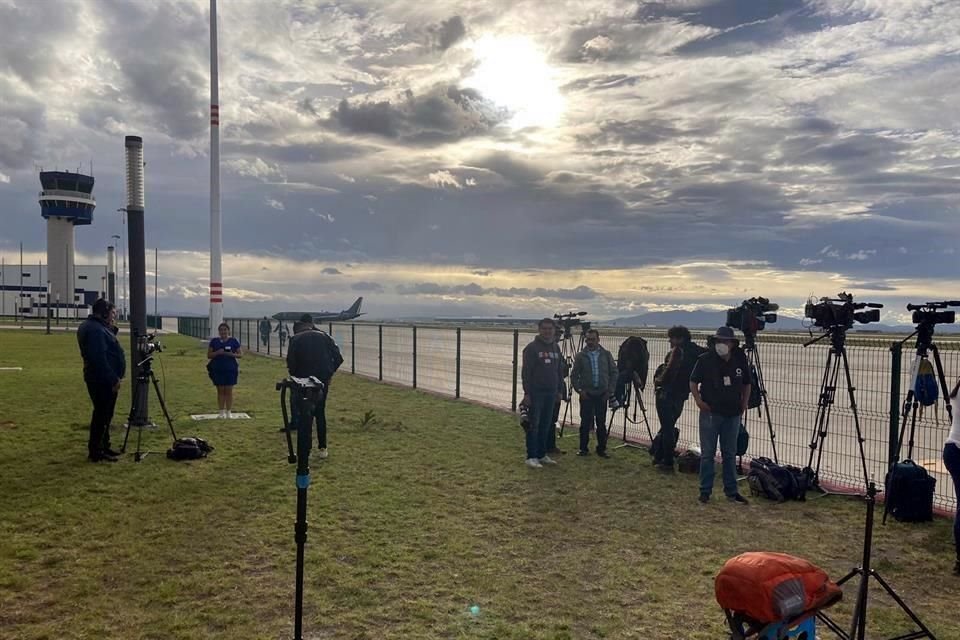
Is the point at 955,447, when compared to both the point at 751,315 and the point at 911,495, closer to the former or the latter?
the point at 911,495

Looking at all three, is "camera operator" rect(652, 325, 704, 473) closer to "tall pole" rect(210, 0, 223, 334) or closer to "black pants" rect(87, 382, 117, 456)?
"black pants" rect(87, 382, 117, 456)

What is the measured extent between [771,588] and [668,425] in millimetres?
5825

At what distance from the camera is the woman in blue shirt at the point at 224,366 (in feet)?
37.6

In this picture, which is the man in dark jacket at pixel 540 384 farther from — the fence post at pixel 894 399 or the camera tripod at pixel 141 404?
the camera tripod at pixel 141 404

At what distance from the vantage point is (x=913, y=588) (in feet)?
16.4

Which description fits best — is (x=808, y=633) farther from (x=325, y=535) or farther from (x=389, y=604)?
(x=325, y=535)

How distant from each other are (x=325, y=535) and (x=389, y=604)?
1.54 m

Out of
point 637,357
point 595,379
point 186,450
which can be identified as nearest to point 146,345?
point 186,450

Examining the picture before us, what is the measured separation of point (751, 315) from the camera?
26.2ft

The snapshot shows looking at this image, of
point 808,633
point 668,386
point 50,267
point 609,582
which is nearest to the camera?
point 808,633

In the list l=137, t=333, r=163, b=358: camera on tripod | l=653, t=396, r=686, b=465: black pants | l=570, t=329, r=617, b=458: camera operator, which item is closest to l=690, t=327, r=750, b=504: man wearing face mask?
l=653, t=396, r=686, b=465: black pants

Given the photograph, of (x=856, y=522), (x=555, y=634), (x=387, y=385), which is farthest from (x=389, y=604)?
(x=387, y=385)

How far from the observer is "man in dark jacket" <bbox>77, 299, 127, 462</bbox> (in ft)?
26.4

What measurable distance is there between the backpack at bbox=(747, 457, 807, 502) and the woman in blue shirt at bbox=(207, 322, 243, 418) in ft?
28.3
